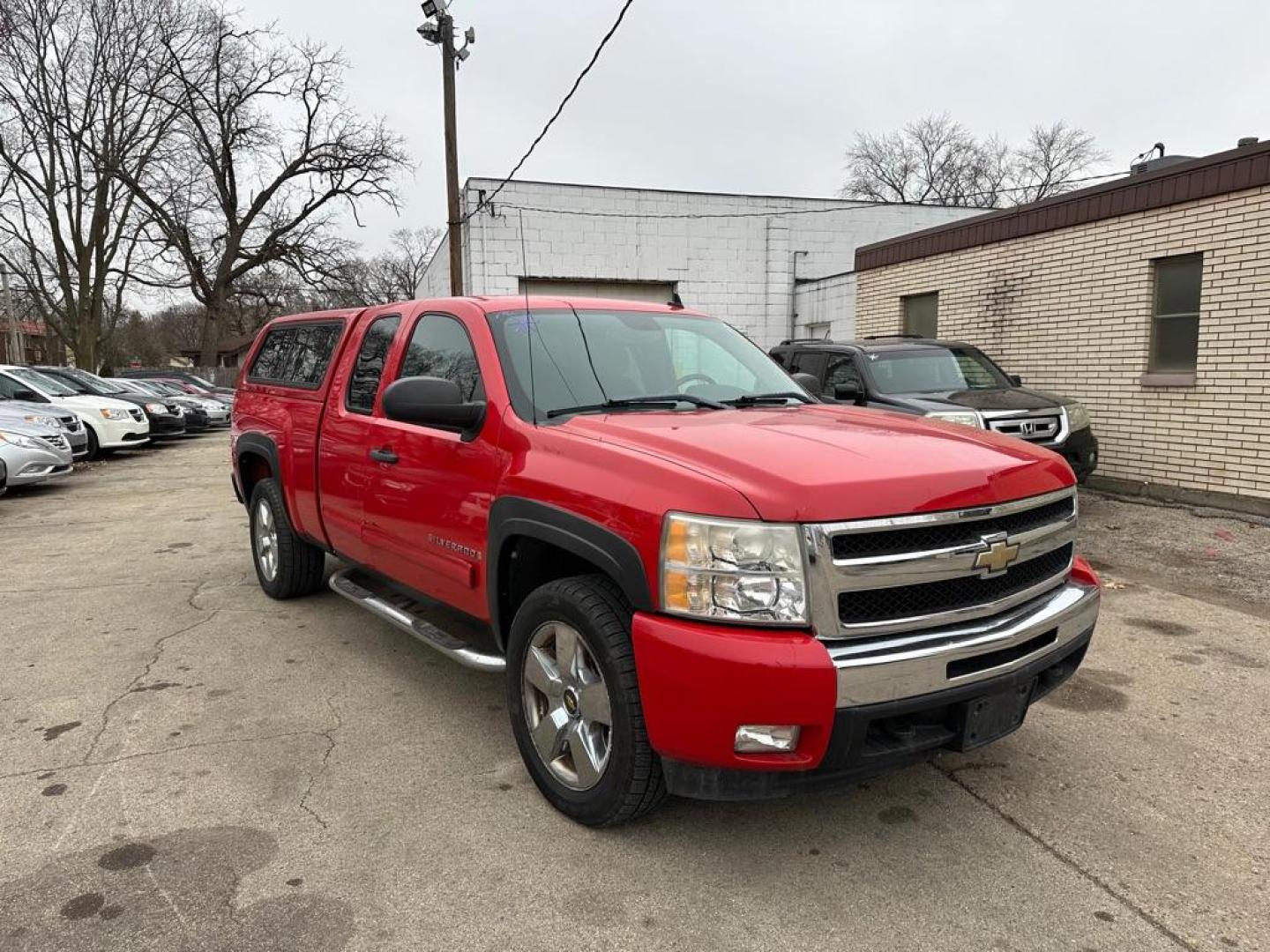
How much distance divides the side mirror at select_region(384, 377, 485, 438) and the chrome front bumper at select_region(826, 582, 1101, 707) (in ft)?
5.51

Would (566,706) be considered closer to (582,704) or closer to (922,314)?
(582,704)

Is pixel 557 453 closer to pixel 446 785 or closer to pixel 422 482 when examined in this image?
pixel 422 482

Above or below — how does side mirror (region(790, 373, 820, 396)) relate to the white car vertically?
above

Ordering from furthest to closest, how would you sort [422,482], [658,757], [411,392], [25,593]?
[25,593] < [422,482] < [411,392] < [658,757]

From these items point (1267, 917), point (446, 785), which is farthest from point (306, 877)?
point (1267, 917)

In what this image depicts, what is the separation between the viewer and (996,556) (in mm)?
2623

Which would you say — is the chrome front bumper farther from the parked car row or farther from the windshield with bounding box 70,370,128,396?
the windshield with bounding box 70,370,128,396

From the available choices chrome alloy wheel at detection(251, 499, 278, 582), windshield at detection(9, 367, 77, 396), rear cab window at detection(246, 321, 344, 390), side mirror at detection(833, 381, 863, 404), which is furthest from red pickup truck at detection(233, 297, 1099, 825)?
windshield at detection(9, 367, 77, 396)

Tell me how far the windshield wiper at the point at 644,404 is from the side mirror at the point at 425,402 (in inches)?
14.2

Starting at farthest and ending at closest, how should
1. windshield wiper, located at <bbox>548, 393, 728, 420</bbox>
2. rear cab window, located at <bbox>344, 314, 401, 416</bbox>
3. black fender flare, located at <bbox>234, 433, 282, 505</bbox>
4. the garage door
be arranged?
the garage door < black fender flare, located at <bbox>234, 433, 282, 505</bbox> < rear cab window, located at <bbox>344, 314, 401, 416</bbox> < windshield wiper, located at <bbox>548, 393, 728, 420</bbox>

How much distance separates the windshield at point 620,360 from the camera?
343 centimetres

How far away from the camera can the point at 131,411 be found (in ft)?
49.9

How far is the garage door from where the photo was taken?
17.5 meters

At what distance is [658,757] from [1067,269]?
31.1ft
